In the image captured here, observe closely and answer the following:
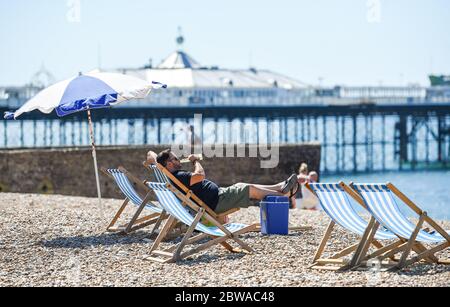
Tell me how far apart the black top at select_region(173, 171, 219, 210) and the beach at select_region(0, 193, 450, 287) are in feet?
1.29

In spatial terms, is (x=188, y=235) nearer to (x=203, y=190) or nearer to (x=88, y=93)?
(x=203, y=190)

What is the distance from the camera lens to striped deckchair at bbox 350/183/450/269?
709 cm

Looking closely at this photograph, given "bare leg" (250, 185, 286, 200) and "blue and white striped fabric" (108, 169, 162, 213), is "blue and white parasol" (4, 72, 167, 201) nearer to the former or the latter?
"blue and white striped fabric" (108, 169, 162, 213)

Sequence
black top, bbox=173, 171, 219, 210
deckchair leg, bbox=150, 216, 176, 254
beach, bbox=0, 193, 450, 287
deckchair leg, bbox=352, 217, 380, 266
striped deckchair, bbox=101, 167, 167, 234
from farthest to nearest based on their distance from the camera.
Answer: striped deckchair, bbox=101, 167, 167, 234
black top, bbox=173, 171, 219, 210
deckchair leg, bbox=150, 216, 176, 254
deckchair leg, bbox=352, 217, 380, 266
beach, bbox=0, 193, 450, 287

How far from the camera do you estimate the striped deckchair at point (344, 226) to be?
24.2 feet

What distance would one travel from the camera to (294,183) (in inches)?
361

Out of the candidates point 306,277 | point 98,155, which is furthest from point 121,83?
point 98,155

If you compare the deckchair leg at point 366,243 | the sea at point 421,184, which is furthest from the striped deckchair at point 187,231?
the sea at point 421,184

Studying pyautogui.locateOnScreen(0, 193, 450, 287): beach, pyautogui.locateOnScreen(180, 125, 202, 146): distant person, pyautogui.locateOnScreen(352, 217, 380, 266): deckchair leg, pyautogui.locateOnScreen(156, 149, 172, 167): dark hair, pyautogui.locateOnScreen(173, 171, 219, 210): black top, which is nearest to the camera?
pyautogui.locateOnScreen(0, 193, 450, 287): beach

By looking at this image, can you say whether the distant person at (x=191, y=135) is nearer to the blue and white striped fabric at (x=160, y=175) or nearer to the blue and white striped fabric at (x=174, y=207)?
the blue and white striped fabric at (x=160, y=175)

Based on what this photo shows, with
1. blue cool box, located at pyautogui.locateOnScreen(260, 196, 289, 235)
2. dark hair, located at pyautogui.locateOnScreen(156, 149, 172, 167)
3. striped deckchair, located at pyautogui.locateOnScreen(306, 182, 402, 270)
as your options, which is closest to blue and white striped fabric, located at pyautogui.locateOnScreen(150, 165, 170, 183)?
dark hair, located at pyautogui.locateOnScreen(156, 149, 172, 167)

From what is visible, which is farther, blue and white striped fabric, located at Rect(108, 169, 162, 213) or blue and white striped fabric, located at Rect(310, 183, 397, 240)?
blue and white striped fabric, located at Rect(108, 169, 162, 213)

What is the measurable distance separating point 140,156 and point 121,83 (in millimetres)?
8364

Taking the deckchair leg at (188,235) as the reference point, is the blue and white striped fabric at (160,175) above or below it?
above
